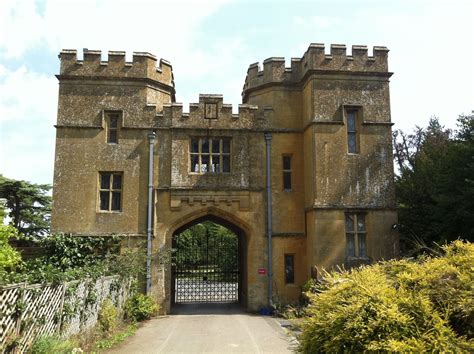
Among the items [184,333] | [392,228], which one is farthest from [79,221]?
[392,228]

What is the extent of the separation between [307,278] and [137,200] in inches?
258

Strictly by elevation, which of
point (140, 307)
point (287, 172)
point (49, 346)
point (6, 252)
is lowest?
point (140, 307)

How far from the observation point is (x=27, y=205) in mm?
26859

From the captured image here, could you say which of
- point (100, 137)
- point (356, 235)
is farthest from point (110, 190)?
point (356, 235)

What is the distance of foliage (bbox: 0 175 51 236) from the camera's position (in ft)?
86.1

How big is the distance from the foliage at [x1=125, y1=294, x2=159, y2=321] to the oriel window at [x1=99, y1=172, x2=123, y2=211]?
3161mm

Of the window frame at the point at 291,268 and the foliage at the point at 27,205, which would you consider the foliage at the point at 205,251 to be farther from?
the foliage at the point at 27,205

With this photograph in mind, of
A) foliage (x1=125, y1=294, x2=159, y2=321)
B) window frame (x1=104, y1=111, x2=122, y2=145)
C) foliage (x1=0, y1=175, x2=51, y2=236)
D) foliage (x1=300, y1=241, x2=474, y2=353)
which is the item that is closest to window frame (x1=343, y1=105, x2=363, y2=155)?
window frame (x1=104, y1=111, x2=122, y2=145)

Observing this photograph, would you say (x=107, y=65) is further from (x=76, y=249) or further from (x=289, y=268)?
(x=289, y=268)

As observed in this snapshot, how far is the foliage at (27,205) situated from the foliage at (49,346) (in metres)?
21.4

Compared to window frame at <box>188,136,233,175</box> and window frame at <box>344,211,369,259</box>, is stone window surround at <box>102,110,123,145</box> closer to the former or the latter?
window frame at <box>188,136,233,175</box>

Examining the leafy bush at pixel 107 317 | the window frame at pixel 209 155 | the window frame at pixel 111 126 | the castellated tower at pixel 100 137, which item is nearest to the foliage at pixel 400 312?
the leafy bush at pixel 107 317

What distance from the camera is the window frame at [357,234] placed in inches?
581

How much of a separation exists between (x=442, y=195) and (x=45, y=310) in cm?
1124
